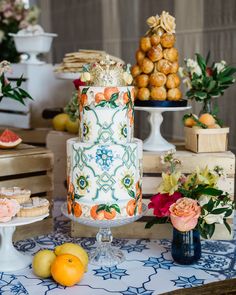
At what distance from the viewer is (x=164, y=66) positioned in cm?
167

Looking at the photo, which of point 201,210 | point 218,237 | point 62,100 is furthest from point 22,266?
point 62,100

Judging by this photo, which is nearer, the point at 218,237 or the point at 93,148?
the point at 93,148

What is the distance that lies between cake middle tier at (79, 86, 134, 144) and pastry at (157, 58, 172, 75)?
263 millimetres

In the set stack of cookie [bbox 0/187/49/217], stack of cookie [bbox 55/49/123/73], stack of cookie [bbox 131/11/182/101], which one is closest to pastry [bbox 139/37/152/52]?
stack of cookie [bbox 131/11/182/101]

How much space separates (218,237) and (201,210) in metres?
0.28

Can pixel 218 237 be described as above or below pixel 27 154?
below

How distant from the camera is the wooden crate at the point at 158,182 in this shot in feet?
5.42

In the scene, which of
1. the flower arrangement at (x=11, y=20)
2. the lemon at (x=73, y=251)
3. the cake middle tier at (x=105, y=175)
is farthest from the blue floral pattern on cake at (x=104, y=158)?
the flower arrangement at (x=11, y=20)

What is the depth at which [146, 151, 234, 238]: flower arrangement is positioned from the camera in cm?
140

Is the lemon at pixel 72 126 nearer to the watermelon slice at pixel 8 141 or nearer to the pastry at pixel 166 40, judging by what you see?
the watermelon slice at pixel 8 141

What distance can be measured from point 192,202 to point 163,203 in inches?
3.4

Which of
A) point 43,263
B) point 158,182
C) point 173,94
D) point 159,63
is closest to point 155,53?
point 159,63

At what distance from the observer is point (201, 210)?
144 centimetres

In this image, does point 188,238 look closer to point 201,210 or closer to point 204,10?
point 201,210
